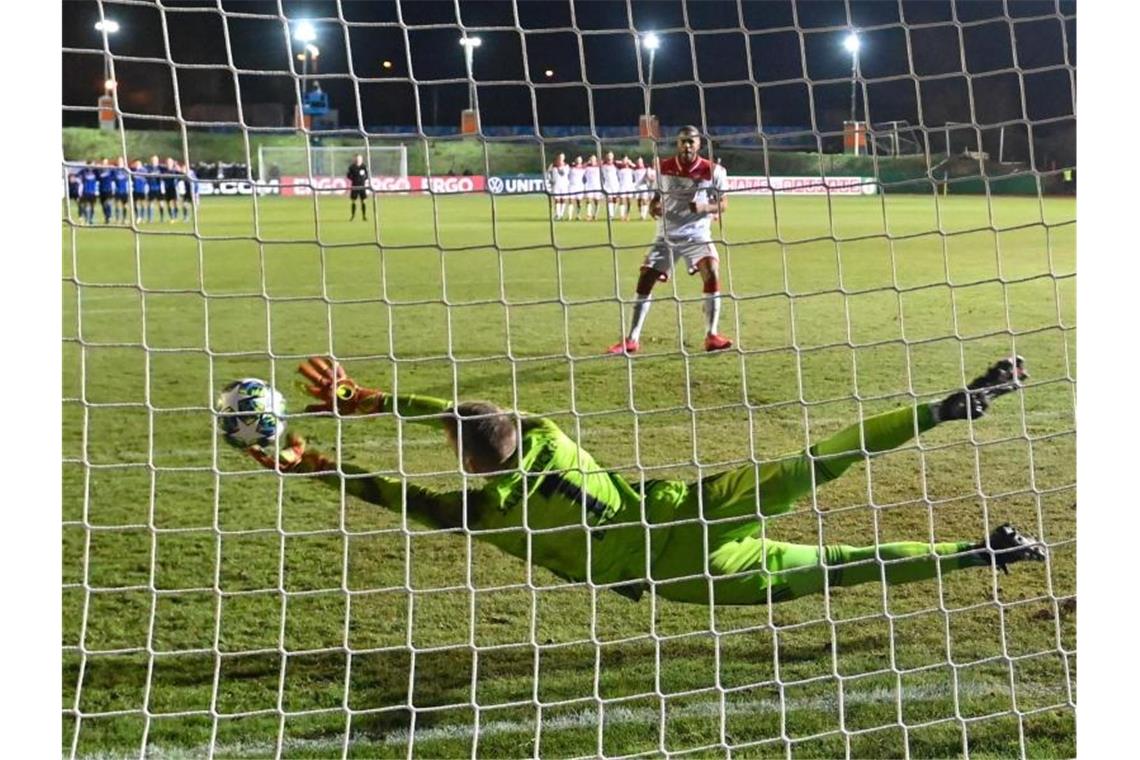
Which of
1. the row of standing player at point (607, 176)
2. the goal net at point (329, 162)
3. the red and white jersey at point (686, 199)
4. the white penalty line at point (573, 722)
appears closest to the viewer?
the white penalty line at point (573, 722)

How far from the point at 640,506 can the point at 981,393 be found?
909 mm

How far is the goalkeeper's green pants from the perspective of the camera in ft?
9.13

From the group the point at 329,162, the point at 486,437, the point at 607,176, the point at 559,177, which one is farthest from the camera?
the point at 329,162

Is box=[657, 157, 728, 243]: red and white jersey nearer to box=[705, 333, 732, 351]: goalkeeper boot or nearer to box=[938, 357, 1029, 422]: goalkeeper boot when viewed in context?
box=[705, 333, 732, 351]: goalkeeper boot

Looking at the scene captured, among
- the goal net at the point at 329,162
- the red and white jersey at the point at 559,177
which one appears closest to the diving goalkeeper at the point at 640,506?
the red and white jersey at the point at 559,177

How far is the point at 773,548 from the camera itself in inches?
113

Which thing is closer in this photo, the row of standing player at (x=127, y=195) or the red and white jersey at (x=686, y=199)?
the red and white jersey at (x=686, y=199)

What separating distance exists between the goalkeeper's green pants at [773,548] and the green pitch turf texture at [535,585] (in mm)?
108

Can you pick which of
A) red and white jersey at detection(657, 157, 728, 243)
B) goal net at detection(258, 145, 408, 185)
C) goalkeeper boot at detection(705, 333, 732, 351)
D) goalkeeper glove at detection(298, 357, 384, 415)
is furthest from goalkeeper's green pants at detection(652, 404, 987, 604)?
goal net at detection(258, 145, 408, 185)

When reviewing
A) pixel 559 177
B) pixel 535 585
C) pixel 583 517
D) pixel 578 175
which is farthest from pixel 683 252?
pixel 583 517

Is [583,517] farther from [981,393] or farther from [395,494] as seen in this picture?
[981,393]

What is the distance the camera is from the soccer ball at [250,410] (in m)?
2.80

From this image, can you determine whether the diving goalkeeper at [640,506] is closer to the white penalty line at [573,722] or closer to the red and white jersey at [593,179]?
the white penalty line at [573,722]

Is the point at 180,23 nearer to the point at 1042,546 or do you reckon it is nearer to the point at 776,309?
the point at 776,309
